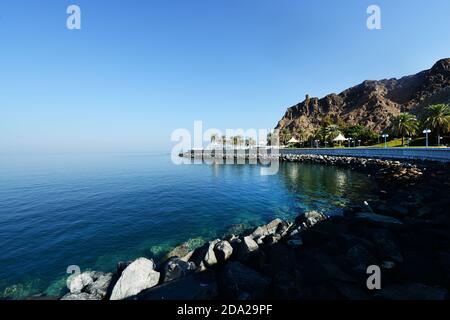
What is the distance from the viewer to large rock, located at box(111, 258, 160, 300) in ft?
21.5

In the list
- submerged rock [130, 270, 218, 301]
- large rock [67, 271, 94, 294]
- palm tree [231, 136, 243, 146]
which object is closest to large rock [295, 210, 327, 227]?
submerged rock [130, 270, 218, 301]

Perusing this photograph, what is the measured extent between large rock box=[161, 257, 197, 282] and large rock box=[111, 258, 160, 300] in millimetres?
296

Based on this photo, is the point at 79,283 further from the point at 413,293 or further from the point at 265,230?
the point at 413,293

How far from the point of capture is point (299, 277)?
663 centimetres

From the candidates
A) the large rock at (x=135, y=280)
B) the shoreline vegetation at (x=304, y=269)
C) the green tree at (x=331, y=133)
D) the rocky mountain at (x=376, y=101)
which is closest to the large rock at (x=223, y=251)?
the shoreline vegetation at (x=304, y=269)

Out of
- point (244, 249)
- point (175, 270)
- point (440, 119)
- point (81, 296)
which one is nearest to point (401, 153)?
point (440, 119)

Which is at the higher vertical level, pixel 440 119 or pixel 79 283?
pixel 440 119

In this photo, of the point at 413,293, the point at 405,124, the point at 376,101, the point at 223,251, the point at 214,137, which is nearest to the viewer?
the point at 413,293

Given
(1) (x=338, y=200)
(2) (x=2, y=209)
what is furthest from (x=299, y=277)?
(2) (x=2, y=209)

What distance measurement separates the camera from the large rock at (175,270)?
23.7 feet

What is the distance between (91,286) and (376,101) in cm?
17202

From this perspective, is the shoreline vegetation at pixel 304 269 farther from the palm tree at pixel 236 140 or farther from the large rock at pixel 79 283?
the palm tree at pixel 236 140

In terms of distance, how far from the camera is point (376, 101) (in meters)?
136

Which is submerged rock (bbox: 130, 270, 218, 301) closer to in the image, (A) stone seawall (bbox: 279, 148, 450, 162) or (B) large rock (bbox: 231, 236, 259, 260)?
(B) large rock (bbox: 231, 236, 259, 260)
